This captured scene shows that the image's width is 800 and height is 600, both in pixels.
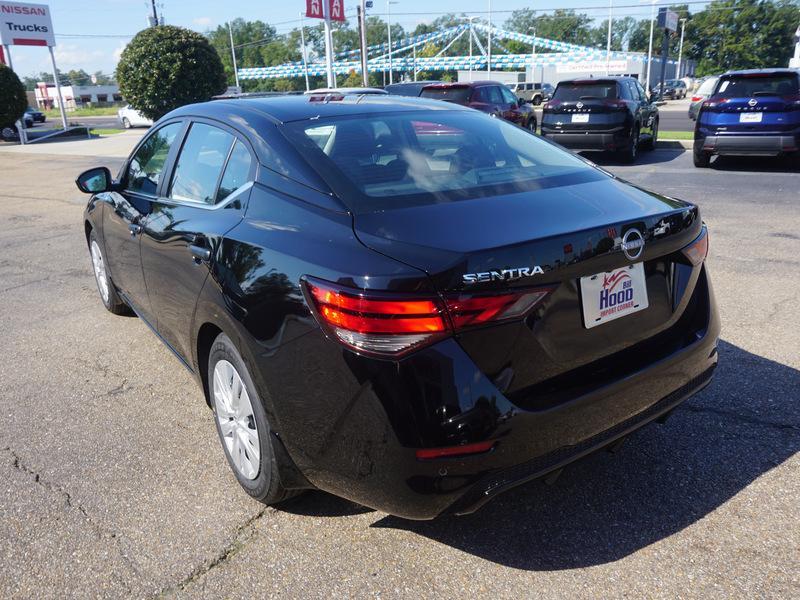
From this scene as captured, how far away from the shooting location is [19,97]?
2659 centimetres

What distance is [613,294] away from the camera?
2223mm

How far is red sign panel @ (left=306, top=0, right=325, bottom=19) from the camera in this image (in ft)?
69.1

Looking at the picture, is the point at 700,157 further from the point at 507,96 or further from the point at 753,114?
the point at 507,96

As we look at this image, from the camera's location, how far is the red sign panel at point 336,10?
2153 centimetres

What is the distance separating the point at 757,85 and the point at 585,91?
10.4 feet

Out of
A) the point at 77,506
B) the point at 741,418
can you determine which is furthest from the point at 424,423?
the point at 741,418

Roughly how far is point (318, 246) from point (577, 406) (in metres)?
1.01

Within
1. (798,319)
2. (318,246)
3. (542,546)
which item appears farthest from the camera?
(798,319)

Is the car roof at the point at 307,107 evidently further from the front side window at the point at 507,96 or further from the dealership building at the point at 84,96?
the dealership building at the point at 84,96

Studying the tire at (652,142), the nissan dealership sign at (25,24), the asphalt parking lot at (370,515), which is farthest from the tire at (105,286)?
the nissan dealership sign at (25,24)

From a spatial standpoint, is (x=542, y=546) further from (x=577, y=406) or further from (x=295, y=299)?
(x=295, y=299)

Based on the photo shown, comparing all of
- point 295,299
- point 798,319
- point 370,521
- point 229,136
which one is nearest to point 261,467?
point 370,521

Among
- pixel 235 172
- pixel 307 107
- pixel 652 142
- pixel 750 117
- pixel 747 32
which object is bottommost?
pixel 652 142

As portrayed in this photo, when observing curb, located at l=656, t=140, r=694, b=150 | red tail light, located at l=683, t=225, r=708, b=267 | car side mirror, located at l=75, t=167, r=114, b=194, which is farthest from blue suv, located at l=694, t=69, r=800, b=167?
car side mirror, located at l=75, t=167, r=114, b=194
